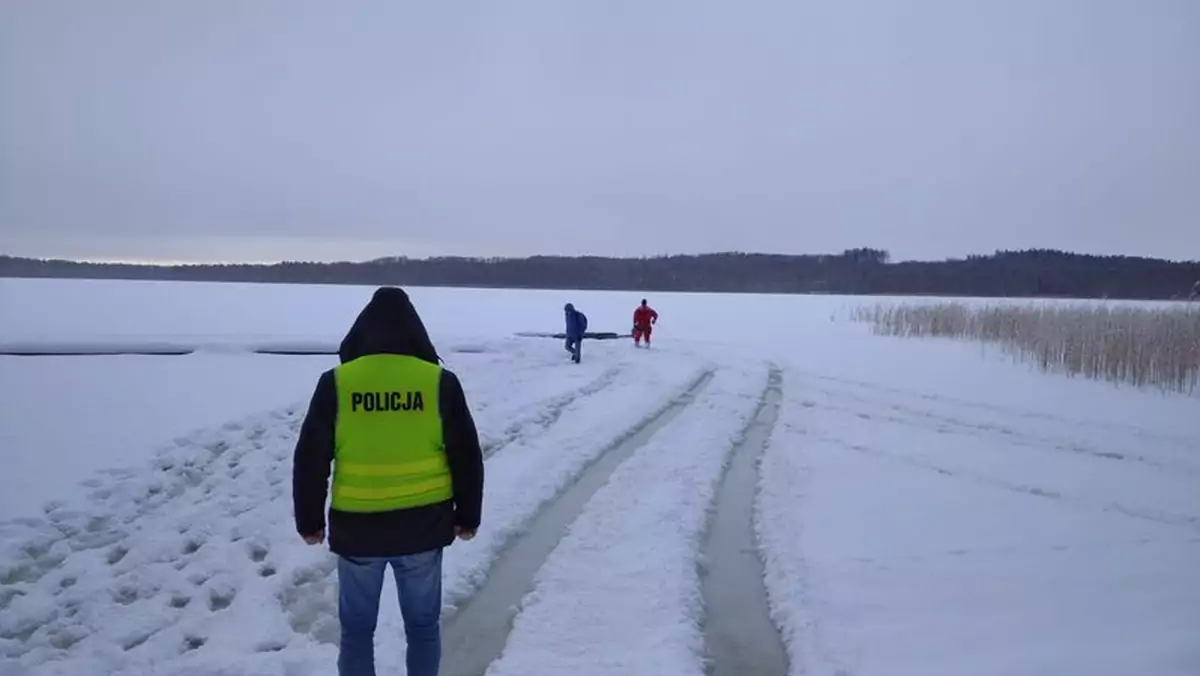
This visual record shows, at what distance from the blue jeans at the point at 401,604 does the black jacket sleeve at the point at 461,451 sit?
20 cm

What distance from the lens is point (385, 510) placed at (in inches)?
123

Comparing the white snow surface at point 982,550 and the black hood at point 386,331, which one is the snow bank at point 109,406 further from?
the white snow surface at point 982,550

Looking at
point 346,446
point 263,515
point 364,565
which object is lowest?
point 263,515

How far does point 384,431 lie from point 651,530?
3559 millimetres

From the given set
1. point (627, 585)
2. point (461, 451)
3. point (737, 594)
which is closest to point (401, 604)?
point (461, 451)

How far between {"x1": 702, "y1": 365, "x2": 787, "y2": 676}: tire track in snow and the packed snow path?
0.07ft

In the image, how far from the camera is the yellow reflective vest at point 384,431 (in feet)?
10.0

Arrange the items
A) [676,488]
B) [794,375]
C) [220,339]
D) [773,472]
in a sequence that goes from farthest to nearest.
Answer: [220,339], [794,375], [773,472], [676,488]

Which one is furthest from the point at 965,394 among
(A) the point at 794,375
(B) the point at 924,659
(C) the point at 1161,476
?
(B) the point at 924,659

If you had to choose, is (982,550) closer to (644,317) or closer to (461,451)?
(461,451)

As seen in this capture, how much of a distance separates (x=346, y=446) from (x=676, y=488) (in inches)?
190

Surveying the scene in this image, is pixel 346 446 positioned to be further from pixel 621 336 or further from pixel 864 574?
pixel 621 336

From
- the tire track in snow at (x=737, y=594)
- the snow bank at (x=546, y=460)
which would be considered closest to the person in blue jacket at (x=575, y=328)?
the snow bank at (x=546, y=460)

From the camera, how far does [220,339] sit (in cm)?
2030
